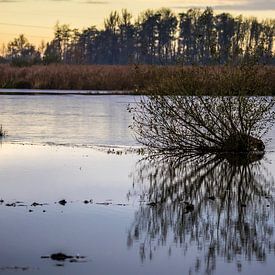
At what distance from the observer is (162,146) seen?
16984 millimetres

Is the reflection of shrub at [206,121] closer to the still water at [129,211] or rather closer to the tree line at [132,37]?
the still water at [129,211]

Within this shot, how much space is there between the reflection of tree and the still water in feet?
0.05

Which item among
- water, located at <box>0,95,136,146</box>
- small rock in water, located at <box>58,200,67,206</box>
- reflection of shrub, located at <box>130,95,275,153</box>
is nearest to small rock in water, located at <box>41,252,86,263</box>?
small rock in water, located at <box>58,200,67,206</box>

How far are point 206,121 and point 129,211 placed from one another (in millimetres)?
6943

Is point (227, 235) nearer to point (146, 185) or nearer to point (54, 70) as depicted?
point (146, 185)

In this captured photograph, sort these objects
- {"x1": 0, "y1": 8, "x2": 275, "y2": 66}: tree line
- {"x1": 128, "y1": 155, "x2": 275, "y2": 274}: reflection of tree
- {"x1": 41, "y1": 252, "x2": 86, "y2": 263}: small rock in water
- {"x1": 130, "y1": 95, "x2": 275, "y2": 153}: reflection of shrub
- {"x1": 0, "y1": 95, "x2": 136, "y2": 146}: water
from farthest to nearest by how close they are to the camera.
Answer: {"x1": 0, "y1": 8, "x2": 275, "y2": 66}: tree line < {"x1": 0, "y1": 95, "x2": 136, "y2": 146}: water < {"x1": 130, "y1": 95, "x2": 275, "y2": 153}: reflection of shrub < {"x1": 128, "y1": 155, "x2": 275, "y2": 274}: reflection of tree < {"x1": 41, "y1": 252, "x2": 86, "y2": 263}: small rock in water

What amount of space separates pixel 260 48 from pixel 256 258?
958 centimetres

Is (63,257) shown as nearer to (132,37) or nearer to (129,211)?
(129,211)

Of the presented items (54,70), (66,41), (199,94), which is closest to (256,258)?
(199,94)

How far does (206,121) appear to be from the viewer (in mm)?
16281

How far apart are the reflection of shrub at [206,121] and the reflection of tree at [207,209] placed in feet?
4.48

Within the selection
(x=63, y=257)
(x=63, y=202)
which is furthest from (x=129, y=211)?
(x=63, y=257)

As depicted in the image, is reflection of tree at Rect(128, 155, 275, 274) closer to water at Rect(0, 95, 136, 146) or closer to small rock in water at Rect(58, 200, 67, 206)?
small rock in water at Rect(58, 200, 67, 206)

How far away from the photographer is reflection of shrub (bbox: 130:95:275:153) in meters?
16.2
